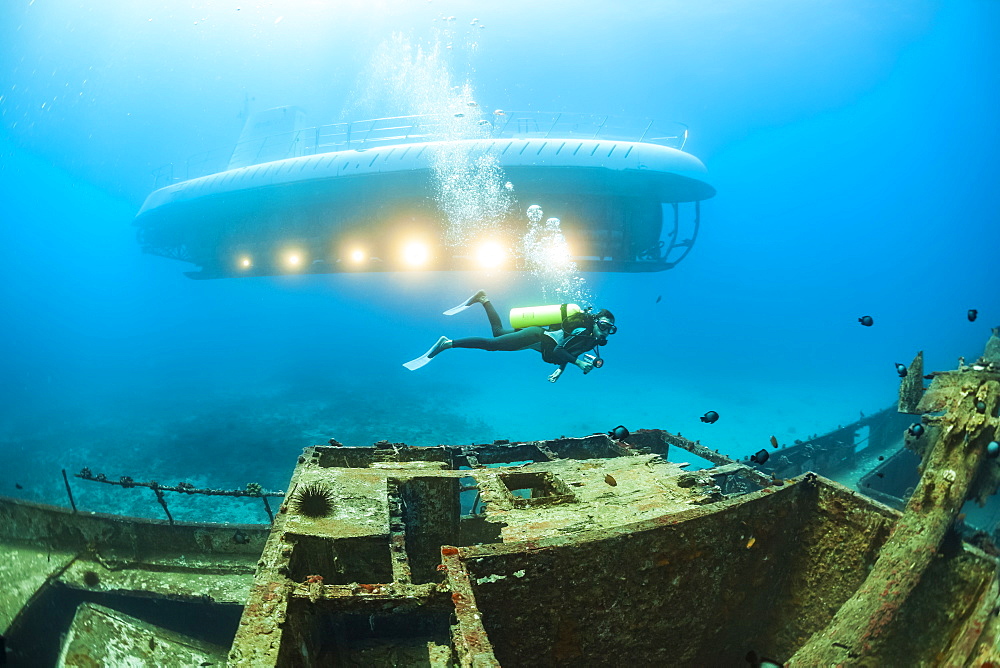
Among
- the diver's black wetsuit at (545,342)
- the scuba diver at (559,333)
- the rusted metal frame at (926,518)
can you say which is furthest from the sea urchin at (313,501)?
the rusted metal frame at (926,518)

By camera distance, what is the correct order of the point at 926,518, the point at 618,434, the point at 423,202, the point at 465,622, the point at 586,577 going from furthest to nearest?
the point at 423,202 → the point at 618,434 → the point at 926,518 → the point at 586,577 → the point at 465,622

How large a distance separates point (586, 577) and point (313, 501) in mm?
4454

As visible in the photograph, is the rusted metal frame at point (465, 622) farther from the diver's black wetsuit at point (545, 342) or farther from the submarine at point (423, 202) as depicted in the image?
the submarine at point (423, 202)

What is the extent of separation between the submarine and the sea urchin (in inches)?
973

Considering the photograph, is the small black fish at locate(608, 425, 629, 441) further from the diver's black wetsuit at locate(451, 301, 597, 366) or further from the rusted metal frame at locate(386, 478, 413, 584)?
the rusted metal frame at locate(386, 478, 413, 584)

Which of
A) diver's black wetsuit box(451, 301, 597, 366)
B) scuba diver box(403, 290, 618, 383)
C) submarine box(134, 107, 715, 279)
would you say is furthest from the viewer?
submarine box(134, 107, 715, 279)

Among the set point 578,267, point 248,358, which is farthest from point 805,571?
point 248,358

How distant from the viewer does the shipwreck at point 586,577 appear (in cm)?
440

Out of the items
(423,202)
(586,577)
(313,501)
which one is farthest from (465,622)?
(423,202)

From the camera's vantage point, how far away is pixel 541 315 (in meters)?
10.0

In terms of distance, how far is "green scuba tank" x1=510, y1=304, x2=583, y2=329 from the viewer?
9820 millimetres

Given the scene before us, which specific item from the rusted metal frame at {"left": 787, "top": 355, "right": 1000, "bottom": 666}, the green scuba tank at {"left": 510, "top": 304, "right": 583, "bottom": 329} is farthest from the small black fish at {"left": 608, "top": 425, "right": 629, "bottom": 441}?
the rusted metal frame at {"left": 787, "top": 355, "right": 1000, "bottom": 666}

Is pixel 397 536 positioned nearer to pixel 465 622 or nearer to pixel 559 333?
pixel 465 622

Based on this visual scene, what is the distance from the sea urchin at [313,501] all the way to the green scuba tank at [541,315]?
4.96 meters
